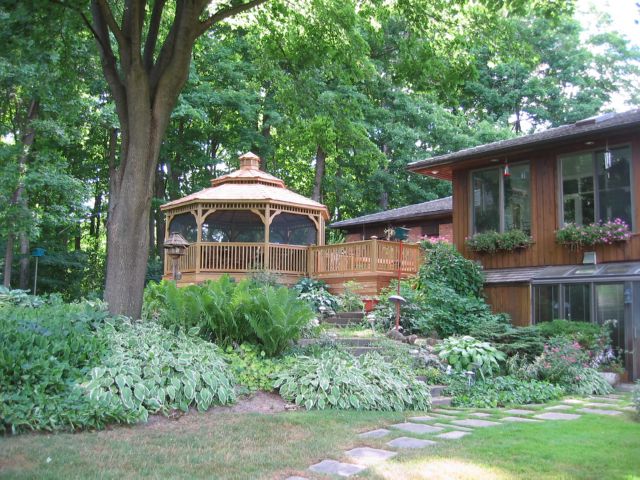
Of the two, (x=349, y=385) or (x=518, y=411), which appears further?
(x=518, y=411)

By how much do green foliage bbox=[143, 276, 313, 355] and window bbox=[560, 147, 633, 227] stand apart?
301 inches

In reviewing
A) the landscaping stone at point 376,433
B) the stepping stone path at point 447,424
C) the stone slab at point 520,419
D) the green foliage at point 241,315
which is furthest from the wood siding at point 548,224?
the landscaping stone at point 376,433

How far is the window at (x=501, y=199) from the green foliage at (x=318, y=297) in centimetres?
410

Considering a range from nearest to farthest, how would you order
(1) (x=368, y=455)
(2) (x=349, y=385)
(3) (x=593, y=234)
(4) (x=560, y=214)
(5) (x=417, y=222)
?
(1) (x=368, y=455) → (2) (x=349, y=385) → (3) (x=593, y=234) → (4) (x=560, y=214) → (5) (x=417, y=222)

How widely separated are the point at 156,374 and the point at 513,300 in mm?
9288

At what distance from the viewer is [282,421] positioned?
5.88 metres

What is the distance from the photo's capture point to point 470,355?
9.16 meters

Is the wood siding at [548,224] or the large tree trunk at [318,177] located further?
the large tree trunk at [318,177]

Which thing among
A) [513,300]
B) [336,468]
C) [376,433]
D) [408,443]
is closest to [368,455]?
[336,468]

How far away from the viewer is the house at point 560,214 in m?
11.4

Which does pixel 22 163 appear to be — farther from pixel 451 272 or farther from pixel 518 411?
pixel 518 411

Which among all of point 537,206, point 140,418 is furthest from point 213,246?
point 140,418

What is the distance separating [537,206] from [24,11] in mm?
10948

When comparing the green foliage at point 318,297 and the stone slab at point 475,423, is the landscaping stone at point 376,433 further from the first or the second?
the green foliage at point 318,297
